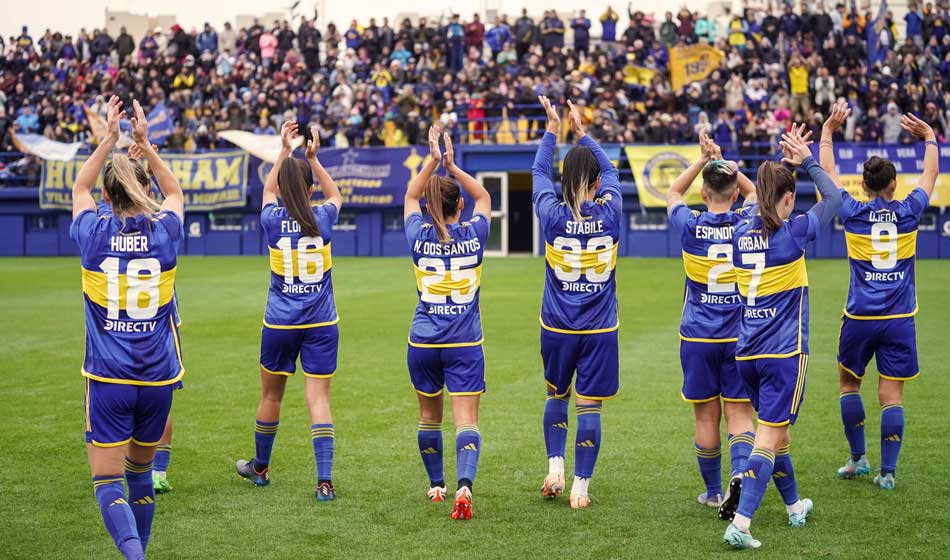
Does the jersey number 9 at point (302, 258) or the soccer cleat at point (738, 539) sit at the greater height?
the jersey number 9 at point (302, 258)

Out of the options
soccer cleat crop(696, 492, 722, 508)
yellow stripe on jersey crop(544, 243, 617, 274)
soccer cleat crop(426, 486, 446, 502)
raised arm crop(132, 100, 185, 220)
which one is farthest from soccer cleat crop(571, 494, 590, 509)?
→ raised arm crop(132, 100, 185, 220)

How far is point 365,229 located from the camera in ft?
103

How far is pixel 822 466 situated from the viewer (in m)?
8.11

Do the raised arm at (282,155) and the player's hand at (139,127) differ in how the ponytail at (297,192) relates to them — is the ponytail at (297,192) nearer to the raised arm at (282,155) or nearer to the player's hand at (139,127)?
the raised arm at (282,155)

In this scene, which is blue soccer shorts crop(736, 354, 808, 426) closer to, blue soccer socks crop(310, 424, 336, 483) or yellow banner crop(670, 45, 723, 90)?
blue soccer socks crop(310, 424, 336, 483)

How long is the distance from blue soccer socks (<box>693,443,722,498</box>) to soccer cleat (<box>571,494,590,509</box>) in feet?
2.59

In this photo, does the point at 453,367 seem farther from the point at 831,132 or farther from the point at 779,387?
the point at 831,132

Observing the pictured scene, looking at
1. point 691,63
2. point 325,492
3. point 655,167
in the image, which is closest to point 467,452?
point 325,492

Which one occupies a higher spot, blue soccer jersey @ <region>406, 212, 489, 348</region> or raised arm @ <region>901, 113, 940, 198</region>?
raised arm @ <region>901, 113, 940, 198</region>

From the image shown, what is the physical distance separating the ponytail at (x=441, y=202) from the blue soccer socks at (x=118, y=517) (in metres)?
2.54

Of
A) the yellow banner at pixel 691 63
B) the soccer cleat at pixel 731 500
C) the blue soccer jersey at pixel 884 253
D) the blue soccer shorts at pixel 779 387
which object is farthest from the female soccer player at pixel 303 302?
the yellow banner at pixel 691 63

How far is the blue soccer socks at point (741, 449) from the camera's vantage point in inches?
263

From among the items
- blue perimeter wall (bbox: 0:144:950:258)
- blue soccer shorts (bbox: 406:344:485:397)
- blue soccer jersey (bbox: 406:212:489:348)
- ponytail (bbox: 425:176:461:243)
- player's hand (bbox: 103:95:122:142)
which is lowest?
blue perimeter wall (bbox: 0:144:950:258)

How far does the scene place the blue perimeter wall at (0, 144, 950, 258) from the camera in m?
28.5
